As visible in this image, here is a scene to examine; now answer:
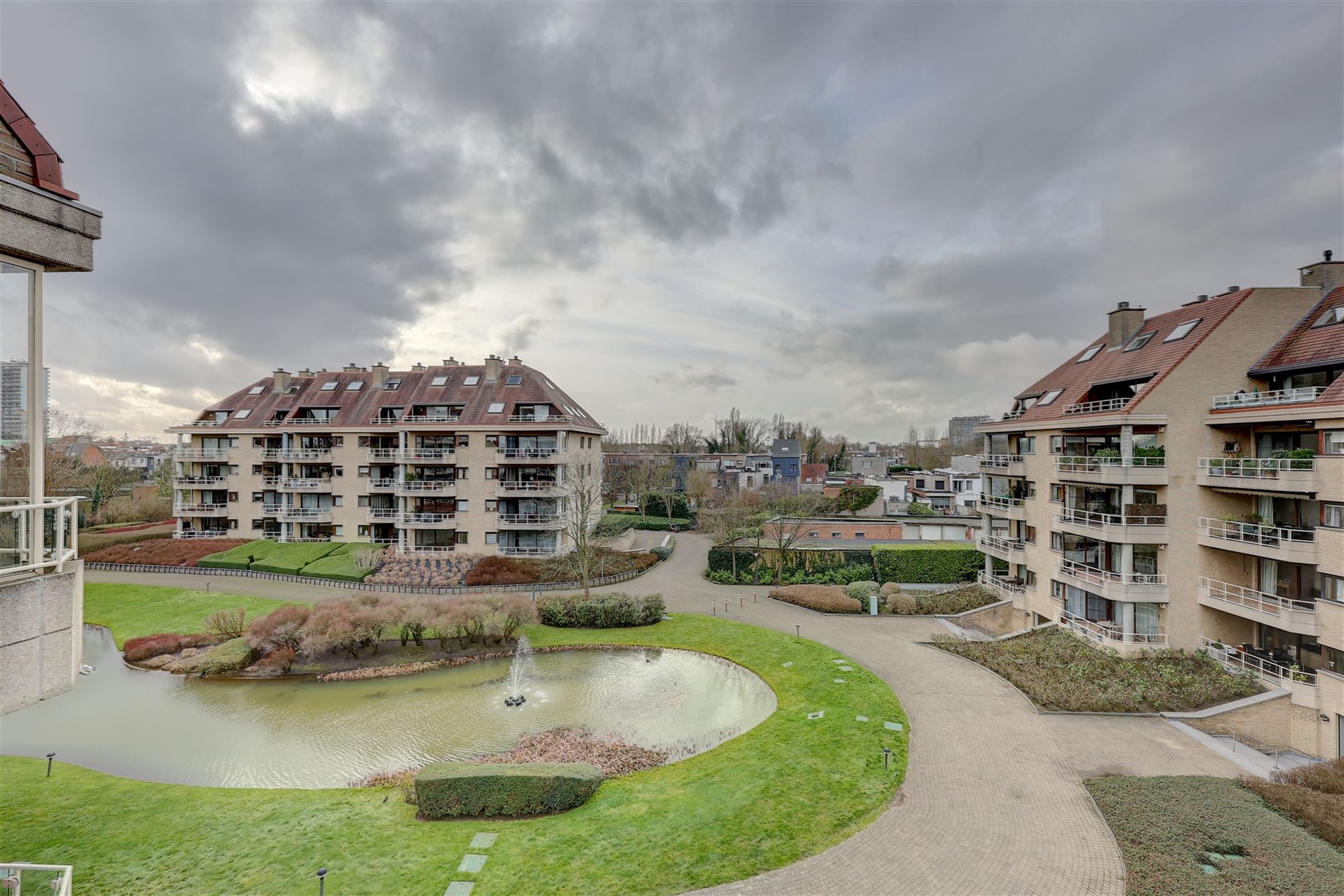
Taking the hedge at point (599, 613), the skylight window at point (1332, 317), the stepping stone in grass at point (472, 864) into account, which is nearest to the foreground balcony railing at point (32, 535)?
the stepping stone in grass at point (472, 864)

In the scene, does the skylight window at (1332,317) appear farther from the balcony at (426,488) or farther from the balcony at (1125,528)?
the balcony at (426,488)

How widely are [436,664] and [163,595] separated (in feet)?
71.8

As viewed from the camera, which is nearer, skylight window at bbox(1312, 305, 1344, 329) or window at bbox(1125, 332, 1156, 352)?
skylight window at bbox(1312, 305, 1344, 329)

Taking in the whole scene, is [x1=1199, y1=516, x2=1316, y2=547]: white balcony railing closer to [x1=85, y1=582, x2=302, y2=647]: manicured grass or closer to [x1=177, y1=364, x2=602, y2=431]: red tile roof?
[x1=177, y1=364, x2=602, y2=431]: red tile roof

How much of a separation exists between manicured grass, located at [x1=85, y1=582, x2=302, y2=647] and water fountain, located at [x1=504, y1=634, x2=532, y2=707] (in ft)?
50.7

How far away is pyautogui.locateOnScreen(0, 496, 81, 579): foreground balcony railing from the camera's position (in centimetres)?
712

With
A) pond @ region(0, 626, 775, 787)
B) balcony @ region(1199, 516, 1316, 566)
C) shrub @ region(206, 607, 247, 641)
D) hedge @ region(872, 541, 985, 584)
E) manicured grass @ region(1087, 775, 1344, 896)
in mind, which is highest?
balcony @ region(1199, 516, 1316, 566)

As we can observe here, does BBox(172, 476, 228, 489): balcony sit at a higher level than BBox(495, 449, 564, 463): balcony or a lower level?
lower

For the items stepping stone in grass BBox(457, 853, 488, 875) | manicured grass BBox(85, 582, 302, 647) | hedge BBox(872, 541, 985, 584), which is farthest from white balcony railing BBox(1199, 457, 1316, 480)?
manicured grass BBox(85, 582, 302, 647)

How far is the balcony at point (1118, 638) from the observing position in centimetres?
2420

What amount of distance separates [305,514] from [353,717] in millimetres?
31524

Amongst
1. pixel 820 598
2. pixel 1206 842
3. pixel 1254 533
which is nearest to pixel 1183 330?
pixel 1254 533

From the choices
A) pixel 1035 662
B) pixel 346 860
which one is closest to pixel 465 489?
pixel 346 860

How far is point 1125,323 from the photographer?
1208 inches
